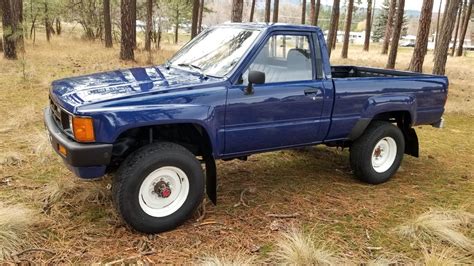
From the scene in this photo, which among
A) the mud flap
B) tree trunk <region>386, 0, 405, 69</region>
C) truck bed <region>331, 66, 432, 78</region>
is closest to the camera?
the mud flap

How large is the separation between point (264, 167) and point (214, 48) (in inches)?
75.6

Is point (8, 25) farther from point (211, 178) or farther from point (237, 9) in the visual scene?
point (211, 178)

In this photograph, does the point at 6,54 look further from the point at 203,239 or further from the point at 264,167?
the point at 203,239

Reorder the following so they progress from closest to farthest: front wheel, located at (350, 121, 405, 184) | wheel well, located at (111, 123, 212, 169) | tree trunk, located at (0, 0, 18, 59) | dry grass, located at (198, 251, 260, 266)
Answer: dry grass, located at (198, 251, 260, 266) → wheel well, located at (111, 123, 212, 169) → front wheel, located at (350, 121, 405, 184) → tree trunk, located at (0, 0, 18, 59)

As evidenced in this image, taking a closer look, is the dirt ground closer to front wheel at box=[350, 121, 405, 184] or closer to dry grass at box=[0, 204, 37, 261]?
dry grass at box=[0, 204, 37, 261]

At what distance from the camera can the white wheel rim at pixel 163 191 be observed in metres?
3.78

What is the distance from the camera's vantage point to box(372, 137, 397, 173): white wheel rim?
5.48m

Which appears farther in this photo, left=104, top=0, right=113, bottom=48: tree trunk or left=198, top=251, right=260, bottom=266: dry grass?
left=104, top=0, right=113, bottom=48: tree trunk

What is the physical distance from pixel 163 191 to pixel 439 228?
2.63 metres

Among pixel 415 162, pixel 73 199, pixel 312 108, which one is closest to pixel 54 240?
pixel 73 199

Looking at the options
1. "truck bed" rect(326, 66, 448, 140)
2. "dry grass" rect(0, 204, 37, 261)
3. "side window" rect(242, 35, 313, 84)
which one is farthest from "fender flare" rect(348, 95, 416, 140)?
"dry grass" rect(0, 204, 37, 261)

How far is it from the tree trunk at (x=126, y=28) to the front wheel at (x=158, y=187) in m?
11.4

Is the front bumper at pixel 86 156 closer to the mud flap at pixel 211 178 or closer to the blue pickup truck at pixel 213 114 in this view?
the blue pickup truck at pixel 213 114

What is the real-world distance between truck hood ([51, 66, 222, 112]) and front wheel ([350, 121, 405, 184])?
7.19 feet
